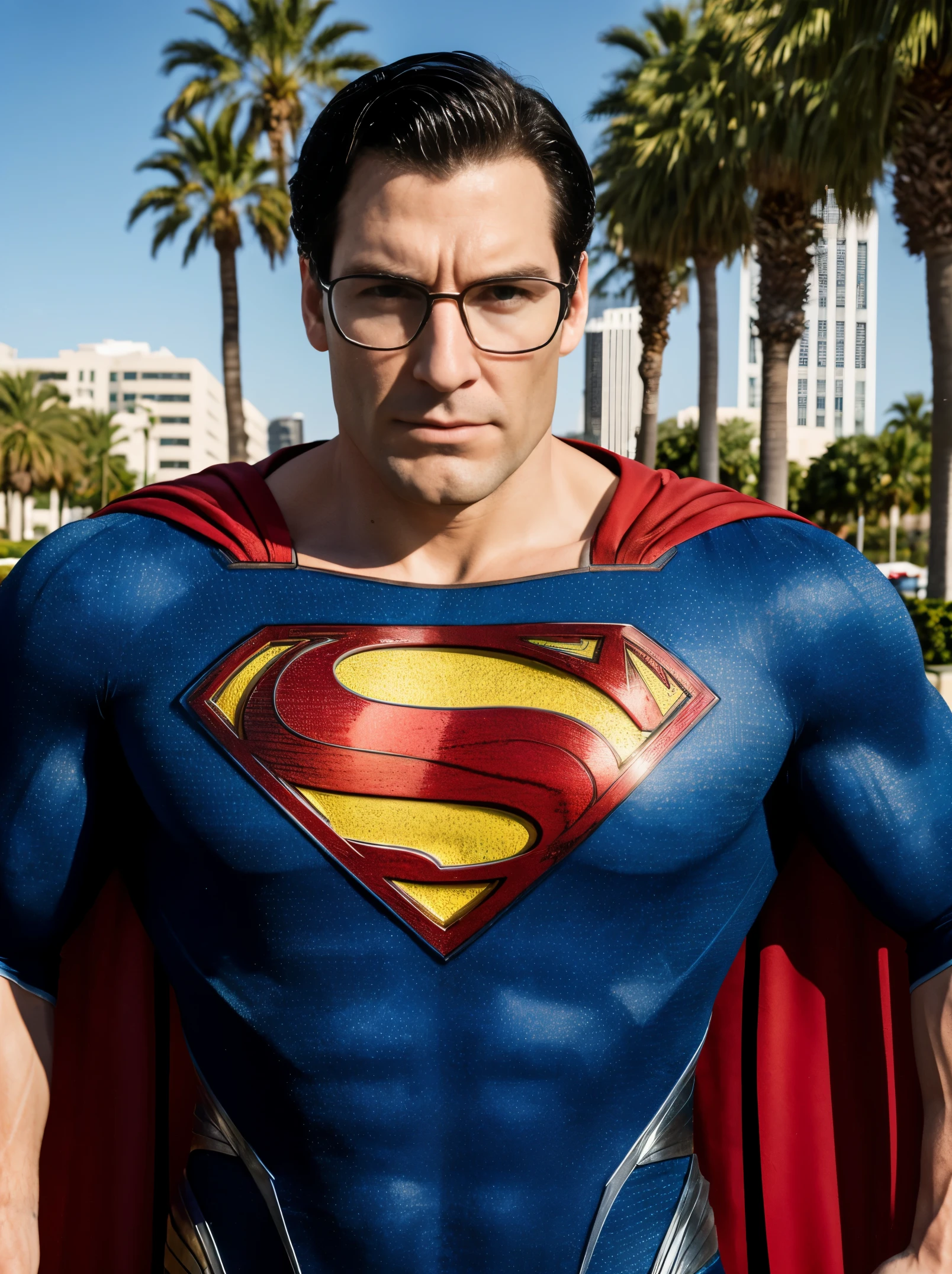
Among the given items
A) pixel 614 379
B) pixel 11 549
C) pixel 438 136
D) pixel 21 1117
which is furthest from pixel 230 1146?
pixel 11 549

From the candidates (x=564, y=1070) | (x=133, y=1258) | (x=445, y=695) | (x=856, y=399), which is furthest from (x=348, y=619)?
(x=856, y=399)

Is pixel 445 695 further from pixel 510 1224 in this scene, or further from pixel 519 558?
pixel 510 1224

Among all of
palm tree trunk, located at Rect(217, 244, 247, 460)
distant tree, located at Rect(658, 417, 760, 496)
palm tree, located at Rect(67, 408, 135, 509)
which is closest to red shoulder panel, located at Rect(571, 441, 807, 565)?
palm tree trunk, located at Rect(217, 244, 247, 460)

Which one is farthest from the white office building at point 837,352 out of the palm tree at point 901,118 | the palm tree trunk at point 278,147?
the palm tree at point 901,118

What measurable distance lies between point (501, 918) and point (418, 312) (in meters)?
0.77

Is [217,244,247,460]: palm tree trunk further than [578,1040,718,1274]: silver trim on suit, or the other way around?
[217,244,247,460]: palm tree trunk

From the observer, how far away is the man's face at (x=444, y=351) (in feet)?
5.01

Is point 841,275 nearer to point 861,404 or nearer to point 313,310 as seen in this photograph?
point 861,404

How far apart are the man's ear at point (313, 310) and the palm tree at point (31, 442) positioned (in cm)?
5040

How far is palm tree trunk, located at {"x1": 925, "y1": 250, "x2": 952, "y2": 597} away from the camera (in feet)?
42.1

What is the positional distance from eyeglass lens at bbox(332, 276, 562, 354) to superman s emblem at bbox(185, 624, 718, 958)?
0.38 meters

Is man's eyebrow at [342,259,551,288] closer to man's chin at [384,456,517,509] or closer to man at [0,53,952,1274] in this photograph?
man at [0,53,952,1274]

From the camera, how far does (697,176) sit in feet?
59.1

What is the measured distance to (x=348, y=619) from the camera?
161 cm
